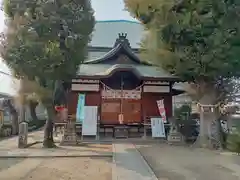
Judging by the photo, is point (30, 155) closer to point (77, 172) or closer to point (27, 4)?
point (77, 172)

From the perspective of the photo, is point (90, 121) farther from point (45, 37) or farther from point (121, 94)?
point (45, 37)

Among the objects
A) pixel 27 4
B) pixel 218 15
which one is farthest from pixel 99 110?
pixel 218 15

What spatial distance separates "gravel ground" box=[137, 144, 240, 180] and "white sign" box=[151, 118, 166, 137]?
4.20 m

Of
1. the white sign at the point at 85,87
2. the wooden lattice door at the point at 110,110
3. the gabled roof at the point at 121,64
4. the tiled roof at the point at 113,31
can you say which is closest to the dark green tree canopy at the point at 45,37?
the gabled roof at the point at 121,64

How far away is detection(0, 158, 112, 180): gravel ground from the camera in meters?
6.28

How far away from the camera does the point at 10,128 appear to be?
18.1m

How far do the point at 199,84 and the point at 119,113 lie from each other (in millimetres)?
5167

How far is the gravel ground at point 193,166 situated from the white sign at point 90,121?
4.82 m

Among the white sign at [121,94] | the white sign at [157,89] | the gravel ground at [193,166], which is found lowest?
the gravel ground at [193,166]

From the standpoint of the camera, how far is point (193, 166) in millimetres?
7520

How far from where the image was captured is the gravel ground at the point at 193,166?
634 cm

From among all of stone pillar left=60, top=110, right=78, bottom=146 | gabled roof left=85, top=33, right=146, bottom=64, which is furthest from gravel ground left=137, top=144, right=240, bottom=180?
gabled roof left=85, top=33, right=146, bottom=64

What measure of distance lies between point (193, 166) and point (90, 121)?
24.5 ft

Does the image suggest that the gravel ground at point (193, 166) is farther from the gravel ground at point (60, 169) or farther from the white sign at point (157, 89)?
the white sign at point (157, 89)
